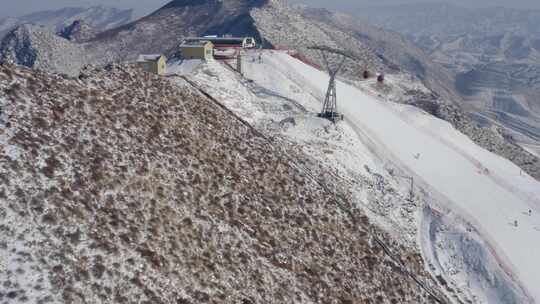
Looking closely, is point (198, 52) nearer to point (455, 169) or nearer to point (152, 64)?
point (152, 64)

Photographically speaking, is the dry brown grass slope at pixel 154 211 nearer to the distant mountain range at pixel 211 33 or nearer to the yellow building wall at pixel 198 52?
the yellow building wall at pixel 198 52

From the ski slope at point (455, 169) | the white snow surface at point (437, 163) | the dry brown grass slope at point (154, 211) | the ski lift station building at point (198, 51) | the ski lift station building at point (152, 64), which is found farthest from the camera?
the ski lift station building at point (198, 51)

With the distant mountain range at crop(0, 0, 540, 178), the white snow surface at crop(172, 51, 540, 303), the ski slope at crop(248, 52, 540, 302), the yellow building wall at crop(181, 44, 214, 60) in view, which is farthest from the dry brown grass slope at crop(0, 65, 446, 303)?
the distant mountain range at crop(0, 0, 540, 178)

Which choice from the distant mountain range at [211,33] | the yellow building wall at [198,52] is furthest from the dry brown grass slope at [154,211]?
the distant mountain range at [211,33]

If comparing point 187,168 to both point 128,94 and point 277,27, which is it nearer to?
point 128,94

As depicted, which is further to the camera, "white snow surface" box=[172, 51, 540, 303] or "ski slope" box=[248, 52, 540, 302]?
"ski slope" box=[248, 52, 540, 302]

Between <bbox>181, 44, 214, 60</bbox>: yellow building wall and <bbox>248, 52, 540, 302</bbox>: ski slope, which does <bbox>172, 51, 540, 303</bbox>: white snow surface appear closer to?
<bbox>248, 52, 540, 302</bbox>: ski slope
